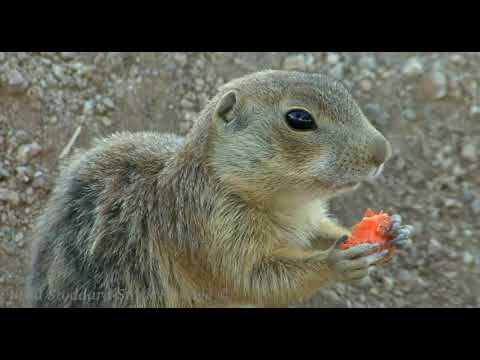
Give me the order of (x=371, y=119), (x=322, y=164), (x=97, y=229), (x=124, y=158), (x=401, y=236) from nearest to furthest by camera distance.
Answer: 1. (x=322, y=164)
2. (x=401, y=236)
3. (x=97, y=229)
4. (x=124, y=158)
5. (x=371, y=119)

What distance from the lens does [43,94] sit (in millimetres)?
4586

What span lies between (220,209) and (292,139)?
0.55 m

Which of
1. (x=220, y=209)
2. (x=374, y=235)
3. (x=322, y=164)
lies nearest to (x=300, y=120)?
(x=322, y=164)

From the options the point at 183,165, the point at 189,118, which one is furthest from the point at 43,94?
the point at 183,165

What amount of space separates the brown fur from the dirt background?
1148mm

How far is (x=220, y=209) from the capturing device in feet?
9.71

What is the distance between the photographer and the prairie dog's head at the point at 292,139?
269 cm

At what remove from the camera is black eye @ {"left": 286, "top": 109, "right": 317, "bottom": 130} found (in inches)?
108

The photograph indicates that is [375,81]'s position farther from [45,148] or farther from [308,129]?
[45,148]

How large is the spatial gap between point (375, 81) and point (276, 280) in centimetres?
243

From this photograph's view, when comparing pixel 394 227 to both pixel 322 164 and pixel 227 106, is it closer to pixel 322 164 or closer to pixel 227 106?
pixel 322 164

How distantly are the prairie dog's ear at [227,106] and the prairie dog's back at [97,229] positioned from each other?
1.99 feet

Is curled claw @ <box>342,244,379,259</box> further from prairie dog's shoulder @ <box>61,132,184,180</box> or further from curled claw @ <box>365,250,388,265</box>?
prairie dog's shoulder @ <box>61,132,184,180</box>

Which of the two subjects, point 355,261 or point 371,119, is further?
point 371,119
